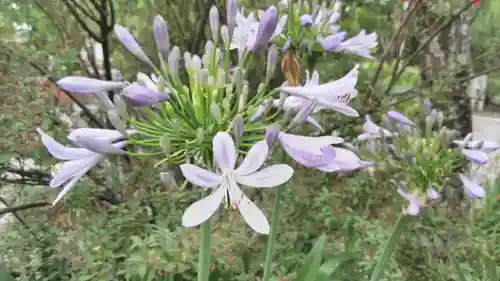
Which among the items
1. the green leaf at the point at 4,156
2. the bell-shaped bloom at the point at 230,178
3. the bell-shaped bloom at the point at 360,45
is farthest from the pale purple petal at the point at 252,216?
the green leaf at the point at 4,156

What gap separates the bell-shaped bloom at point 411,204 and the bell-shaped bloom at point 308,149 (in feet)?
1.72

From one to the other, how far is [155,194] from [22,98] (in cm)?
48

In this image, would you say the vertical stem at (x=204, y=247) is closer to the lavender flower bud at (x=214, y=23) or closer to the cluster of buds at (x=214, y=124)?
the cluster of buds at (x=214, y=124)

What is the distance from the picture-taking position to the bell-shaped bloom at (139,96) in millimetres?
770

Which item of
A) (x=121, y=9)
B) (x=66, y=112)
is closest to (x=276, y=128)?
(x=66, y=112)

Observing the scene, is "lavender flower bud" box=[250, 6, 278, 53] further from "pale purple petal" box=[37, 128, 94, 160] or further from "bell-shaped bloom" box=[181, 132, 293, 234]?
"pale purple petal" box=[37, 128, 94, 160]

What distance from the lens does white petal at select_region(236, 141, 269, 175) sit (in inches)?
29.2

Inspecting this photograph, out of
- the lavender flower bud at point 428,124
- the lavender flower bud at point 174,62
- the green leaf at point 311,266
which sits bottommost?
the green leaf at point 311,266

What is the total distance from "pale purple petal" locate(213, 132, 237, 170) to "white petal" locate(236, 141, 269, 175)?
0.03m

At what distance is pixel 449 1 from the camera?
2.02 meters

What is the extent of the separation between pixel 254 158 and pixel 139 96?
0.62 ft

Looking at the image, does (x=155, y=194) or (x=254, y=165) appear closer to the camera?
(x=254, y=165)

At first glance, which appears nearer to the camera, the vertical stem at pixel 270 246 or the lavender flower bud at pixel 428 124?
the vertical stem at pixel 270 246

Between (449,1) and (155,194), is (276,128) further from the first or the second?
(449,1)
